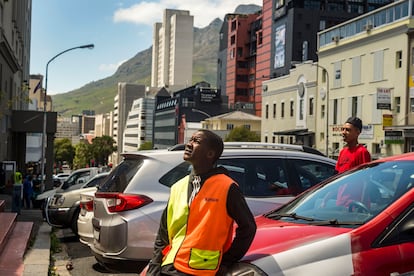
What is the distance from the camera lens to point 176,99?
13612cm

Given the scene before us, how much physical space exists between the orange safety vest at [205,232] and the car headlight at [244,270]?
9 centimetres

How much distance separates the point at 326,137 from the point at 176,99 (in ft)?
285

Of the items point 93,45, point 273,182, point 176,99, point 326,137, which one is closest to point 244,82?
point 176,99

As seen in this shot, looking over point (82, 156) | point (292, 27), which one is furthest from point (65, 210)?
point (82, 156)

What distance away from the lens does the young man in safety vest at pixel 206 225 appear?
3.39m

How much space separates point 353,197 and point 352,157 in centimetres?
263

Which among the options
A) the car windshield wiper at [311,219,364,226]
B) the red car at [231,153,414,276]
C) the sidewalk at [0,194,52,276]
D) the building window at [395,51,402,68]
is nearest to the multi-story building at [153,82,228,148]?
the building window at [395,51,402,68]

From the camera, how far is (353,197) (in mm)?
4117

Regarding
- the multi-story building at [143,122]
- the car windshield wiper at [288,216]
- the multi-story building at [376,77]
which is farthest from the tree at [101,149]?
the car windshield wiper at [288,216]

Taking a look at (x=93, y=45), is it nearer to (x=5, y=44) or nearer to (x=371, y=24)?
(x=5, y=44)

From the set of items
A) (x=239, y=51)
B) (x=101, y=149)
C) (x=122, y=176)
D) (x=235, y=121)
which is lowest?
(x=101, y=149)

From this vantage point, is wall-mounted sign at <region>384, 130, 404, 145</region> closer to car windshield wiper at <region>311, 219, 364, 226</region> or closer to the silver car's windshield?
the silver car's windshield

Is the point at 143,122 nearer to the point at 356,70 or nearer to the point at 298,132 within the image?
the point at 298,132

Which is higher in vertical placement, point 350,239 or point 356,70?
point 356,70
